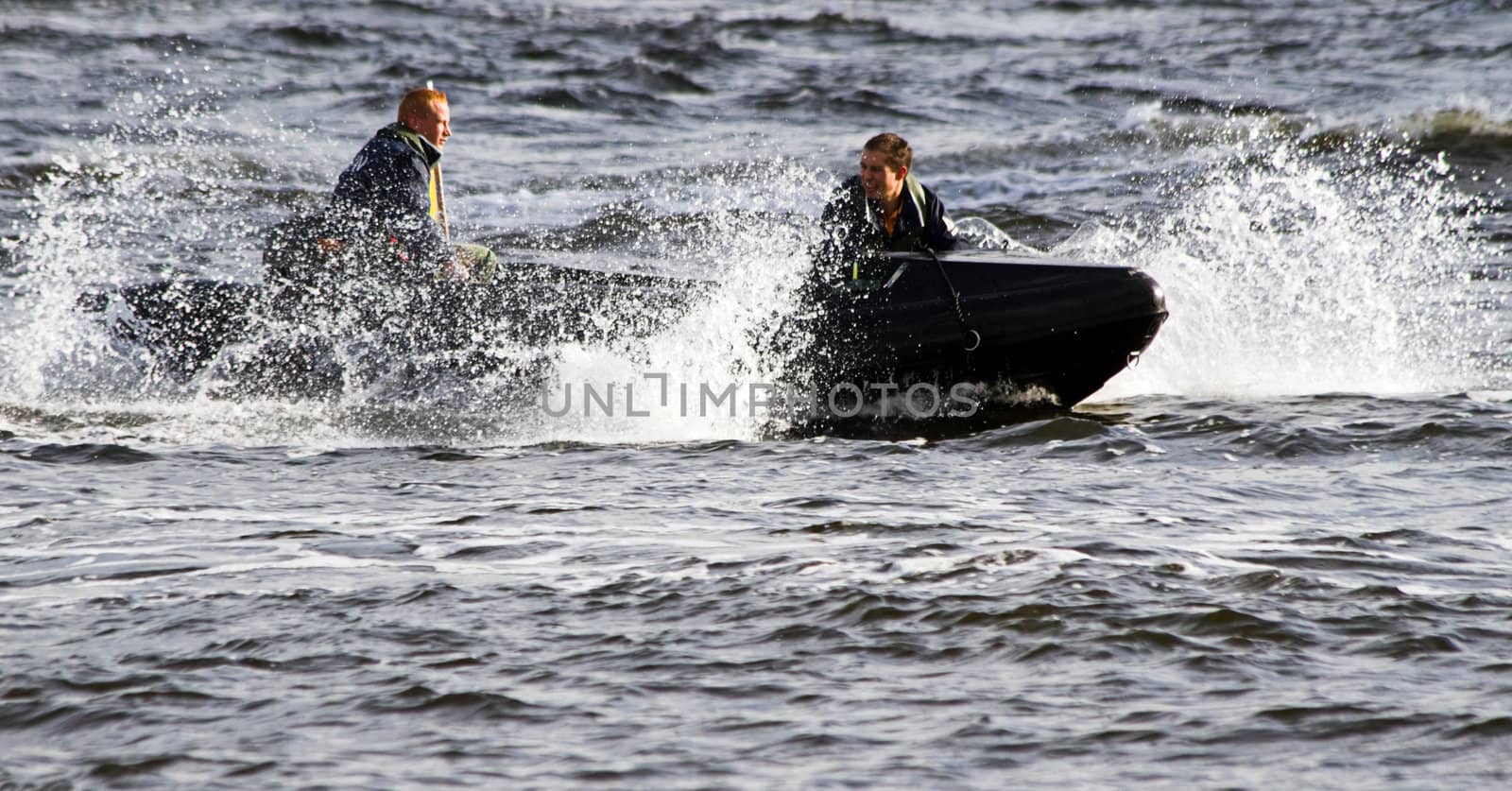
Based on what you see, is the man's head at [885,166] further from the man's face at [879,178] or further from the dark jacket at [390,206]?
the dark jacket at [390,206]

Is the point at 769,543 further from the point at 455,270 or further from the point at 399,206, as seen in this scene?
the point at 399,206

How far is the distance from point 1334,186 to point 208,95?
1465 cm

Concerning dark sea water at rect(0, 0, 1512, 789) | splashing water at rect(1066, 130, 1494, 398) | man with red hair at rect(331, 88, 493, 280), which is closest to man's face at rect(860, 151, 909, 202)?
dark sea water at rect(0, 0, 1512, 789)

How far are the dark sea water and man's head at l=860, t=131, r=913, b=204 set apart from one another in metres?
0.56

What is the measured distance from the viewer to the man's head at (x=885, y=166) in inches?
302

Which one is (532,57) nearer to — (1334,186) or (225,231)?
(225,231)

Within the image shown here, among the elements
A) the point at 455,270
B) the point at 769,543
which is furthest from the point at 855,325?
the point at 769,543

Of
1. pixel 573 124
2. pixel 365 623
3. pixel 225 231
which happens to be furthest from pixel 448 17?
pixel 365 623

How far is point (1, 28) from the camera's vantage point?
23.9 m

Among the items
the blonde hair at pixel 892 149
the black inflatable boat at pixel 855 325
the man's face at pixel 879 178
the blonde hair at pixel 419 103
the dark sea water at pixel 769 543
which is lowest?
the dark sea water at pixel 769 543

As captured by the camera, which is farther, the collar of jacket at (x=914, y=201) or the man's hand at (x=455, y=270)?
the collar of jacket at (x=914, y=201)

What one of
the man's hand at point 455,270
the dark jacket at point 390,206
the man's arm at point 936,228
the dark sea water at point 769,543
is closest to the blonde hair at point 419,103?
the dark jacket at point 390,206

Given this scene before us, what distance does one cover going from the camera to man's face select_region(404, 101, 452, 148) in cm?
804

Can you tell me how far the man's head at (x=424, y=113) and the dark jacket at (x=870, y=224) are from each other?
215 centimetres
